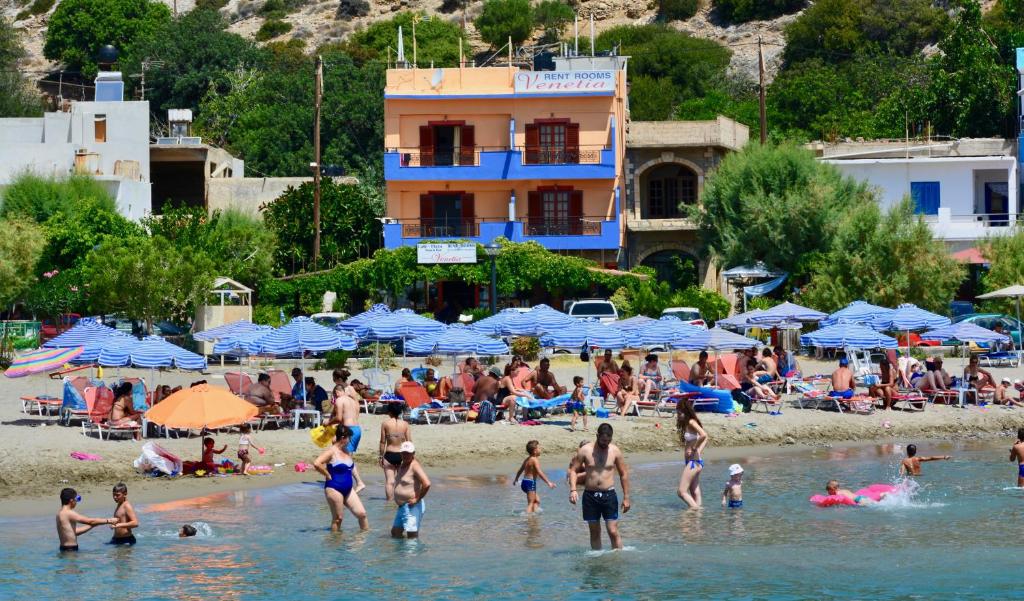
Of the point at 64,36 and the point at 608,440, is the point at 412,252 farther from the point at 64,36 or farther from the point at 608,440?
the point at 64,36

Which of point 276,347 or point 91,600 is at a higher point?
point 276,347

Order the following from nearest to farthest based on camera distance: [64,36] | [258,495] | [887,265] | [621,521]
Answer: [621,521]
[258,495]
[887,265]
[64,36]

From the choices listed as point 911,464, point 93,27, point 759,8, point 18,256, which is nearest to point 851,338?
point 911,464

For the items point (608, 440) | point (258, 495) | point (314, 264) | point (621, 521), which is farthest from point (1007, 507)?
point (314, 264)

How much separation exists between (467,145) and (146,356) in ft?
83.1

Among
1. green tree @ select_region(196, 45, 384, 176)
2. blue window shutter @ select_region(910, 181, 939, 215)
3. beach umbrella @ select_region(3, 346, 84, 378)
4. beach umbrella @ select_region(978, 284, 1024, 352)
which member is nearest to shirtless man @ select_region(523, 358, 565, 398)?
beach umbrella @ select_region(3, 346, 84, 378)

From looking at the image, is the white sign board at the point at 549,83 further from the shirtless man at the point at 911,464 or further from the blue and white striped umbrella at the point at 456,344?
the shirtless man at the point at 911,464

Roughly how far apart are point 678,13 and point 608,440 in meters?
80.6

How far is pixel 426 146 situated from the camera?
49.2m

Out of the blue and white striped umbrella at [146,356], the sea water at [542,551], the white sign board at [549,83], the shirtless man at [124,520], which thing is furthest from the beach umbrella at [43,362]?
the white sign board at [549,83]

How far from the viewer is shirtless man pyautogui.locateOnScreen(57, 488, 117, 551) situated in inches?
683

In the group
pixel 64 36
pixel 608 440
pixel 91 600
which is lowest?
pixel 91 600

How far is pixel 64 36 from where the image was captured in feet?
303

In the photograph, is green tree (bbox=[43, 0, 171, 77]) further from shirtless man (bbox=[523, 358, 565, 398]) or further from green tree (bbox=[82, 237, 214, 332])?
shirtless man (bbox=[523, 358, 565, 398])
